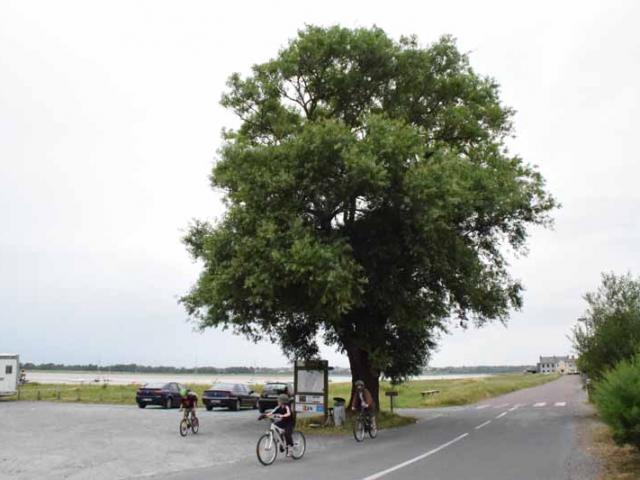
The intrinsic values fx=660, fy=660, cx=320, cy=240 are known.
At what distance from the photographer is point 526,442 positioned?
1894 cm

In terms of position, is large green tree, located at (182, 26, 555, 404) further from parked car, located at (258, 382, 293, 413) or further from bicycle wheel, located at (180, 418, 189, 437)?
parked car, located at (258, 382, 293, 413)

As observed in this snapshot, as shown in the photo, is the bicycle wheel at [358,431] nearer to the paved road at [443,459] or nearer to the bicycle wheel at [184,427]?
the paved road at [443,459]

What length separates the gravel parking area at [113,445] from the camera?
1353 cm

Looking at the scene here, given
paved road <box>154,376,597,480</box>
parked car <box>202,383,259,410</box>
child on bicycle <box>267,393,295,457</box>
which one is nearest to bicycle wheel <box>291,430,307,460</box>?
child on bicycle <box>267,393,295,457</box>

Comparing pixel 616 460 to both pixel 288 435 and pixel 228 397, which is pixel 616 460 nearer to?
pixel 288 435

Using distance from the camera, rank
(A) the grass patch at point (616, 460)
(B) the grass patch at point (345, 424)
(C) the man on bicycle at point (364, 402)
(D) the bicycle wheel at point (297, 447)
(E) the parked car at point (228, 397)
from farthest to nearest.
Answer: (E) the parked car at point (228, 397), (B) the grass patch at point (345, 424), (C) the man on bicycle at point (364, 402), (D) the bicycle wheel at point (297, 447), (A) the grass patch at point (616, 460)

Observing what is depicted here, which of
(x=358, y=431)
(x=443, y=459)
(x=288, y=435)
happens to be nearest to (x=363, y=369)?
(x=358, y=431)

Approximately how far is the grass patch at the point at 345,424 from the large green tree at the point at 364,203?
59.3 inches

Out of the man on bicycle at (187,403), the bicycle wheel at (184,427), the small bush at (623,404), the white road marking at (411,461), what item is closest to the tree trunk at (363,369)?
the white road marking at (411,461)

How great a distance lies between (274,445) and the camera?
14750 millimetres

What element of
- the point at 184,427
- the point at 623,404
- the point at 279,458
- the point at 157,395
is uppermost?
the point at 623,404

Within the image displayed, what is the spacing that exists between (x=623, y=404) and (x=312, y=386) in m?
14.2

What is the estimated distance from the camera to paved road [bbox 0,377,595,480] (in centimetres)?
1289

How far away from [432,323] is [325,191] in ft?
25.5
